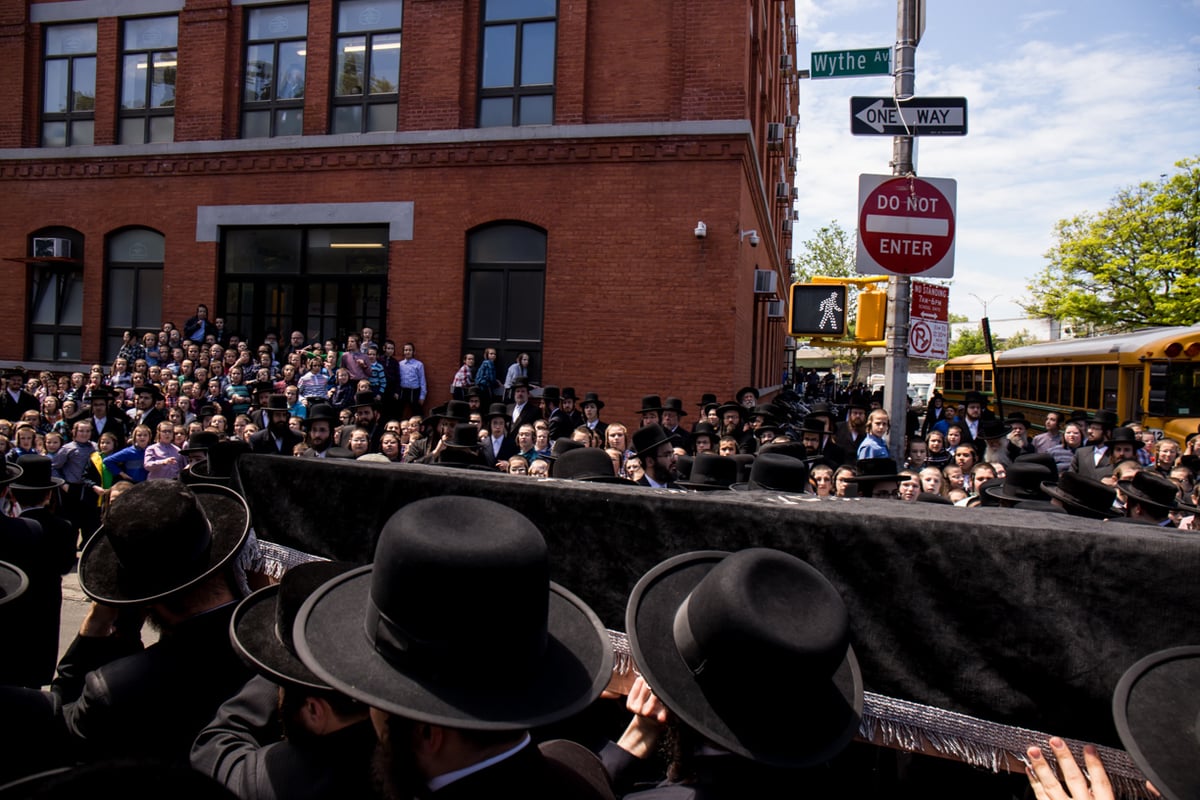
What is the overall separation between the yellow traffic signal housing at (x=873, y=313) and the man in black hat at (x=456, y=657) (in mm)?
5833

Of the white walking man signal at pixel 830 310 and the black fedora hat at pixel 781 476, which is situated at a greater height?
the white walking man signal at pixel 830 310

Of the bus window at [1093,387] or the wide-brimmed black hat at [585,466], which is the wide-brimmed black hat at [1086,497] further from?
the bus window at [1093,387]

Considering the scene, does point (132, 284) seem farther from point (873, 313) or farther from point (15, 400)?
point (873, 313)

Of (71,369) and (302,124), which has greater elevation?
(302,124)

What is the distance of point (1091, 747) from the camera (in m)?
2.35

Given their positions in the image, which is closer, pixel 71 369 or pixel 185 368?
pixel 185 368

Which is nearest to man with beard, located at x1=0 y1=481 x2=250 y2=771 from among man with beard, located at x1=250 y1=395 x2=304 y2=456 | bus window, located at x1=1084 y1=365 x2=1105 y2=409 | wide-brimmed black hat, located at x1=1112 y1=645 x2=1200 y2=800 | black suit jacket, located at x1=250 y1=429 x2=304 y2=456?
wide-brimmed black hat, located at x1=1112 y1=645 x2=1200 y2=800

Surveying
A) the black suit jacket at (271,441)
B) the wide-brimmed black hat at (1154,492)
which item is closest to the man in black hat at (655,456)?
the wide-brimmed black hat at (1154,492)

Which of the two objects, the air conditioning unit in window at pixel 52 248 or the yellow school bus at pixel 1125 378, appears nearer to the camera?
the yellow school bus at pixel 1125 378

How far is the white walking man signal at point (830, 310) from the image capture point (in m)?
6.85

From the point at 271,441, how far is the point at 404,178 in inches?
277

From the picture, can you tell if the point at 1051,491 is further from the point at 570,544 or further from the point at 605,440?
the point at 605,440

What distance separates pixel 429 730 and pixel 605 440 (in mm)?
8585

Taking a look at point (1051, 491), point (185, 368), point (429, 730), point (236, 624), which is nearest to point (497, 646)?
point (429, 730)
